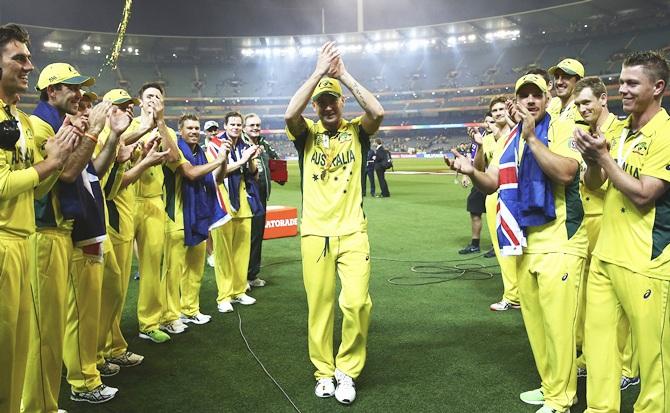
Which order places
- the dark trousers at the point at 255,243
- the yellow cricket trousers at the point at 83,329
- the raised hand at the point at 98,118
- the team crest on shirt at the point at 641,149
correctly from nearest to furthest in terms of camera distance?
1. the team crest on shirt at the point at 641,149
2. the raised hand at the point at 98,118
3. the yellow cricket trousers at the point at 83,329
4. the dark trousers at the point at 255,243

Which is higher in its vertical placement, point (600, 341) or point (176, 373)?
point (600, 341)

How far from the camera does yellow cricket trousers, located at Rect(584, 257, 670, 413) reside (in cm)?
294

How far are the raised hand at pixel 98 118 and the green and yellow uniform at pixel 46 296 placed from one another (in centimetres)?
32

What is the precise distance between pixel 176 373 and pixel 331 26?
71.8 meters

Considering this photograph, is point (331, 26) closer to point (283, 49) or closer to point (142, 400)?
point (283, 49)

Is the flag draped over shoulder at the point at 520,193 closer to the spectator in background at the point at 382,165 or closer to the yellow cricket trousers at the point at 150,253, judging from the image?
the yellow cricket trousers at the point at 150,253

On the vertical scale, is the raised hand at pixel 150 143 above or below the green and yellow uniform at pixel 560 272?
above

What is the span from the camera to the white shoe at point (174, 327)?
5805mm

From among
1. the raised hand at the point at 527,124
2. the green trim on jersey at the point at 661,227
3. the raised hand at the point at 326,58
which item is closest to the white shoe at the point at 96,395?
the raised hand at the point at 326,58

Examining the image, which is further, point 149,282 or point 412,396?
point 149,282

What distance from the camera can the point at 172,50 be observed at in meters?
65.8

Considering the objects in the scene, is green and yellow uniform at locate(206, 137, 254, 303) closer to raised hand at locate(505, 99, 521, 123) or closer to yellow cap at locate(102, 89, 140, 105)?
yellow cap at locate(102, 89, 140, 105)

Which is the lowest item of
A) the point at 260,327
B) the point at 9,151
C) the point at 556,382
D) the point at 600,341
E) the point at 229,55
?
the point at 260,327

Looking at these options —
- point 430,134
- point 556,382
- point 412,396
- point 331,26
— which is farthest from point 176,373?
point 331,26
